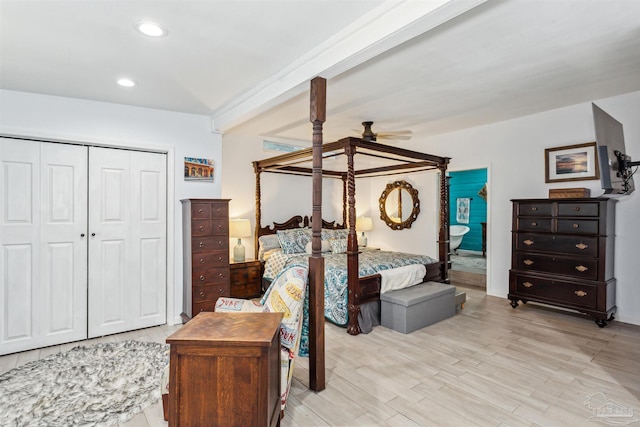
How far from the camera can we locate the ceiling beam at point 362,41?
175 centimetres

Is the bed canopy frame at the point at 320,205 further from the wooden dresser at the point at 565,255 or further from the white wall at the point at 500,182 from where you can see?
the wooden dresser at the point at 565,255

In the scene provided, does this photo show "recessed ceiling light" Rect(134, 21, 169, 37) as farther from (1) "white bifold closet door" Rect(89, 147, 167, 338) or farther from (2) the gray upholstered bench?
(2) the gray upholstered bench

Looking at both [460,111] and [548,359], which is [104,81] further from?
[548,359]

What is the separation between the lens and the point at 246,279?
488 cm

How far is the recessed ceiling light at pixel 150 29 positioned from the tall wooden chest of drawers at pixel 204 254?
6.19 feet

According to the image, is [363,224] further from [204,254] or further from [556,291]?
[204,254]

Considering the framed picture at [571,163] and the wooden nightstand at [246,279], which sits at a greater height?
the framed picture at [571,163]

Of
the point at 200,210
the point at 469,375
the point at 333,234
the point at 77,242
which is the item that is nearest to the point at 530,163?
the point at 333,234

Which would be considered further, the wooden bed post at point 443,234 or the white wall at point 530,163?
the wooden bed post at point 443,234

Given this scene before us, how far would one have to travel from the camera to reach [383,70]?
3.01m

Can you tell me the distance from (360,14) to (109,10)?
4.95 feet

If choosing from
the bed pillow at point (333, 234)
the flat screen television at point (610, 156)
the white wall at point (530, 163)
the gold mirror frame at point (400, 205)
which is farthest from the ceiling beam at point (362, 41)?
the gold mirror frame at point (400, 205)

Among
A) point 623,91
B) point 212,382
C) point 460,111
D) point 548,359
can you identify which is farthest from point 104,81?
point 623,91

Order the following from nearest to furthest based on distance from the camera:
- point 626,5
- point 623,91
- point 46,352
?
point 626,5 < point 46,352 < point 623,91
